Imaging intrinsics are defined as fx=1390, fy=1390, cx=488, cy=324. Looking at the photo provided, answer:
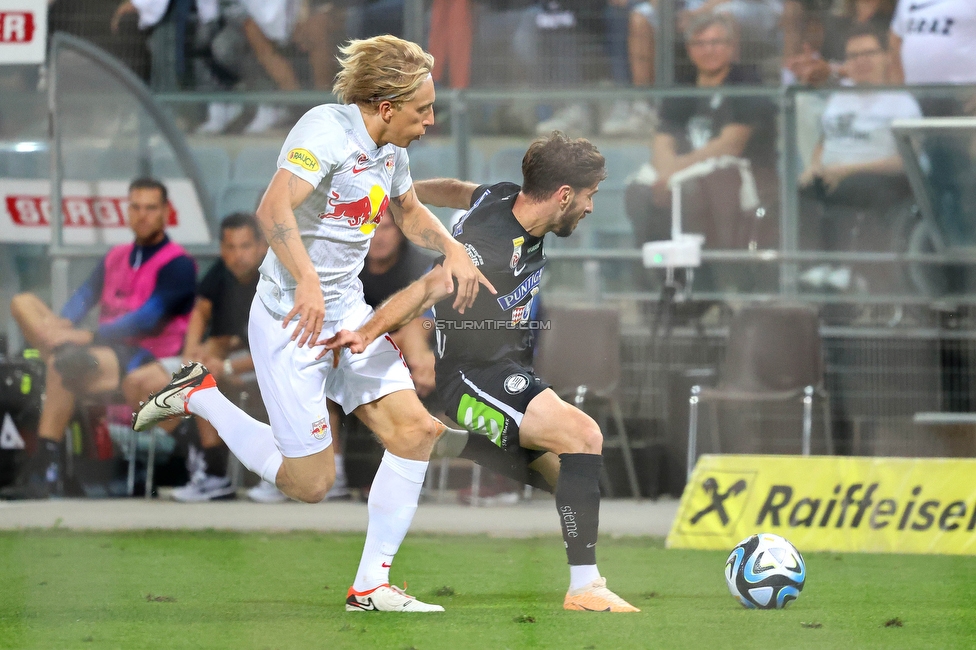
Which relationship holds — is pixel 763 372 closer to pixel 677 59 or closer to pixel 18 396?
pixel 677 59

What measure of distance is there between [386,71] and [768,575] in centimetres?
243

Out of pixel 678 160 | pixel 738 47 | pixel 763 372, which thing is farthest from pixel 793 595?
pixel 738 47

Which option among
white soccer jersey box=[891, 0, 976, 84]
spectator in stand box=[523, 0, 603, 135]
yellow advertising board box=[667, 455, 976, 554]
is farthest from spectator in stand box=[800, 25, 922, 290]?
yellow advertising board box=[667, 455, 976, 554]

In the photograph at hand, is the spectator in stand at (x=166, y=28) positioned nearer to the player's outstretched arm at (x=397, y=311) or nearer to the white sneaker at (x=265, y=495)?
the white sneaker at (x=265, y=495)

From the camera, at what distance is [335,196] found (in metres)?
5.30

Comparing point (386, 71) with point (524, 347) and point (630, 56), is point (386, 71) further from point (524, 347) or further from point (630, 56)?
point (630, 56)

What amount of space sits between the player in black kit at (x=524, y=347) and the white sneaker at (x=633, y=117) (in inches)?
174

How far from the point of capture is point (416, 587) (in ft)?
20.3

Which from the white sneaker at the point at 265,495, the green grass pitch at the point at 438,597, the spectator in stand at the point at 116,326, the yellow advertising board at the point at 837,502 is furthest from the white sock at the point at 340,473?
the yellow advertising board at the point at 837,502

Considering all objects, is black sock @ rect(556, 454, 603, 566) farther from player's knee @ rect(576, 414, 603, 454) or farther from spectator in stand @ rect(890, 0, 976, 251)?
spectator in stand @ rect(890, 0, 976, 251)

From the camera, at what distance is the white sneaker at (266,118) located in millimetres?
10477

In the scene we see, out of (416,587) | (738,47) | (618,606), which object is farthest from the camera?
(738,47)

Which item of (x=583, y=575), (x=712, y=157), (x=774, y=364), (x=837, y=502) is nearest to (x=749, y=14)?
(x=712, y=157)

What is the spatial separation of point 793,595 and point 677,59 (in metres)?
5.76
